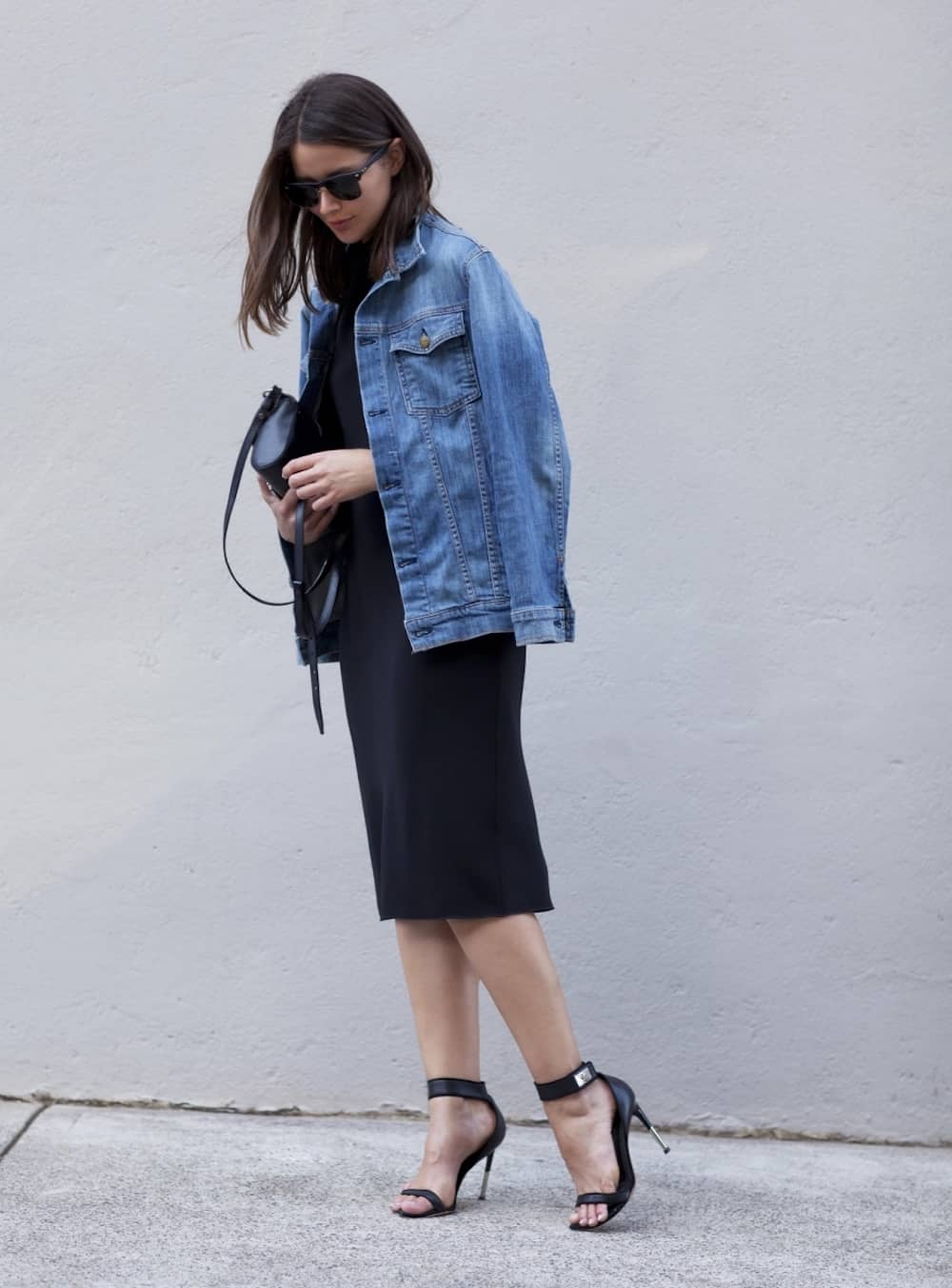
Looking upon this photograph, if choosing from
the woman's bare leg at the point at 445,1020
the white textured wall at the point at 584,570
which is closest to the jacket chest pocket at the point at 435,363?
the white textured wall at the point at 584,570

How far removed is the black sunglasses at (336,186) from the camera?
2312 mm

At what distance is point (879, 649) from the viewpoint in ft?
10.0

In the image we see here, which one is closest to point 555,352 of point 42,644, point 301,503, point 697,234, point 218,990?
point 697,234

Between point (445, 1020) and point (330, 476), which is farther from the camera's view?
point (445, 1020)

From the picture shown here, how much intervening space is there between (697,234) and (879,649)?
3.08ft

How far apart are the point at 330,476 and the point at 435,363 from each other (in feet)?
0.82

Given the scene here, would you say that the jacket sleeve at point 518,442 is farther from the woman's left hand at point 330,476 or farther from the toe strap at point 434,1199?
the toe strap at point 434,1199

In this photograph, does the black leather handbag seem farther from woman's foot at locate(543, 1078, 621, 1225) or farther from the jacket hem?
woman's foot at locate(543, 1078, 621, 1225)

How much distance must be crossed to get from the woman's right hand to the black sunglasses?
1.51 feet

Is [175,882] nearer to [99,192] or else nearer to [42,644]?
[42,644]

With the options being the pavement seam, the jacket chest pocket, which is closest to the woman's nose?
the jacket chest pocket

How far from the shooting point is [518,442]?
2.37 meters

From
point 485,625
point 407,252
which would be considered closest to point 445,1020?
point 485,625

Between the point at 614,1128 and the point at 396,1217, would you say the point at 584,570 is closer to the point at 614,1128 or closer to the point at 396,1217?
the point at 614,1128
